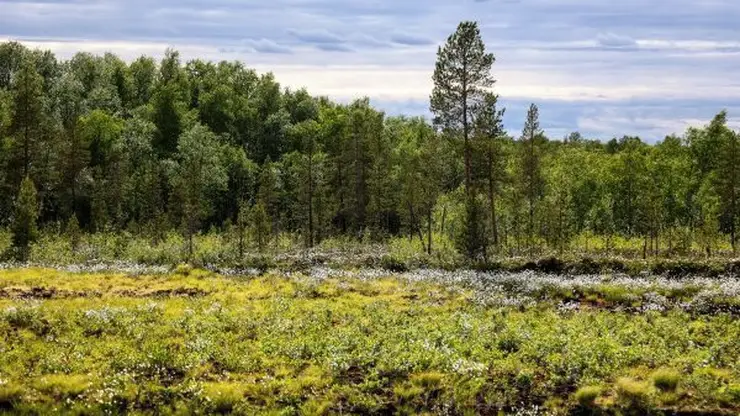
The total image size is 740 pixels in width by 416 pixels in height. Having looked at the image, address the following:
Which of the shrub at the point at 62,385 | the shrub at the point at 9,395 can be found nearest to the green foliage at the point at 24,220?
the shrub at the point at 62,385

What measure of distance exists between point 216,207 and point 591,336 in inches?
3403

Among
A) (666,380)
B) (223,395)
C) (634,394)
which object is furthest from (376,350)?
Answer: (666,380)

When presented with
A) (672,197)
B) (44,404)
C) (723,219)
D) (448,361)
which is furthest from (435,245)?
(44,404)

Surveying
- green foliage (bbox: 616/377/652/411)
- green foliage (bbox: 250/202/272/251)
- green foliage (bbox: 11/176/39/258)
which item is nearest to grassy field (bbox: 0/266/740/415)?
green foliage (bbox: 616/377/652/411)

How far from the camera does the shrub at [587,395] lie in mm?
17045

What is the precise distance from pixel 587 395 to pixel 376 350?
22.0 feet

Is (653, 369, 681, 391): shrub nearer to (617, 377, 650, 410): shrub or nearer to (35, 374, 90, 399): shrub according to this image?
(617, 377, 650, 410): shrub

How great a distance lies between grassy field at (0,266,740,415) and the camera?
1738 cm

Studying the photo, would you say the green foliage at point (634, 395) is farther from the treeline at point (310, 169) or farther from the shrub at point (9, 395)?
the treeline at point (310, 169)

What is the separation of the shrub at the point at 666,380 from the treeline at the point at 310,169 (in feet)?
77.8

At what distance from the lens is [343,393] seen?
58.8 ft

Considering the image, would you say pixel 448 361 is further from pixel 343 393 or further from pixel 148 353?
pixel 148 353

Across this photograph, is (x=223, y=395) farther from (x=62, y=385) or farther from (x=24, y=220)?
(x=24, y=220)

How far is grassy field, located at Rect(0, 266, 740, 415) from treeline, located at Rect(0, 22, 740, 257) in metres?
14.6
